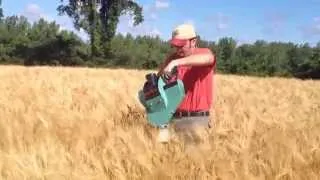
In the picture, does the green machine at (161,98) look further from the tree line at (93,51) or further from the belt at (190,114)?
the tree line at (93,51)

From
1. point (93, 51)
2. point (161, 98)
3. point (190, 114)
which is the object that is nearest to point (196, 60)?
point (161, 98)

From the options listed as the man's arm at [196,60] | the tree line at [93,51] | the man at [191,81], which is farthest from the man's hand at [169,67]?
the tree line at [93,51]

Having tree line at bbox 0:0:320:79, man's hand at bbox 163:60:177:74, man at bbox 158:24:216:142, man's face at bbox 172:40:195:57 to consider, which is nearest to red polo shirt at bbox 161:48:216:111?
man at bbox 158:24:216:142

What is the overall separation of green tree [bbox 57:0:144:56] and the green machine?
141 feet

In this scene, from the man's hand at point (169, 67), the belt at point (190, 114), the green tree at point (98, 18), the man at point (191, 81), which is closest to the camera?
the man's hand at point (169, 67)

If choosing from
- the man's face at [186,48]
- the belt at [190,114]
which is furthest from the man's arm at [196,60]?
the belt at [190,114]

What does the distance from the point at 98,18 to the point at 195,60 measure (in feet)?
145

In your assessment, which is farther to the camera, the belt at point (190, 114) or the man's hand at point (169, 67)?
the belt at point (190, 114)

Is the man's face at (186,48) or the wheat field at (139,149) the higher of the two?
the man's face at (186,48)

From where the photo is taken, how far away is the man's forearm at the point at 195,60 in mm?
4144

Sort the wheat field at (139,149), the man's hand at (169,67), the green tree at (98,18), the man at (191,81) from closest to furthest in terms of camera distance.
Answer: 1. the wheat field at (139,149)
2. the man's hand at (169,67)
3. the man at (191,81)
4. the green tree at (98,18)

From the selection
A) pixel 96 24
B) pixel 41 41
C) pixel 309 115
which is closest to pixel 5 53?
pixel 41 41

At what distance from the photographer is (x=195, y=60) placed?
4.22 m

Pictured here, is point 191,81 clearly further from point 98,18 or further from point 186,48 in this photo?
point 98,18
